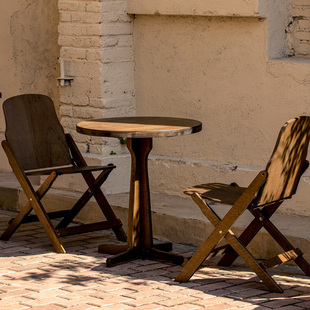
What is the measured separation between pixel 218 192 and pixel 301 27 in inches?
74.9

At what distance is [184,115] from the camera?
231 inches

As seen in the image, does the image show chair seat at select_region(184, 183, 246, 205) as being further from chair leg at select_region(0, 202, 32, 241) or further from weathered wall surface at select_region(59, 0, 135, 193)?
weathered wall surface at select_region(59, 0, 135, 193)

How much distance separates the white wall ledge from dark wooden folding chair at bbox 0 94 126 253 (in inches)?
50.0

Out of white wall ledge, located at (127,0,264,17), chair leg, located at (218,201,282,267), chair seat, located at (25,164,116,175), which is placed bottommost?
chair leg, located at (218,201,282,267)

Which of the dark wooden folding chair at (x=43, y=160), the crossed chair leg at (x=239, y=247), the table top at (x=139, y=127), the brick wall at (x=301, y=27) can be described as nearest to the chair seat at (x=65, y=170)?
the dark wooden folding chair at (x=43, y=160)

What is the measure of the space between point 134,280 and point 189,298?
50cm

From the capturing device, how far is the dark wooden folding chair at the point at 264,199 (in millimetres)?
3777

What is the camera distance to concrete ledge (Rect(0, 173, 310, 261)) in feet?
15.3

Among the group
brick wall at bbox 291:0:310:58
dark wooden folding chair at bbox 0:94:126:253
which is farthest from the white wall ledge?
dark wooden folding chair at bbox 0:94:126:253

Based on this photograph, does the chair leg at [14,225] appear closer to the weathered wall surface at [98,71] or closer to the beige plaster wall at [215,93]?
the weathered wall surface at [98,71]

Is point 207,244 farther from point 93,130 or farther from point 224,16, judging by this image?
point 224,16

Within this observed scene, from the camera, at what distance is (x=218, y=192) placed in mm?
4238

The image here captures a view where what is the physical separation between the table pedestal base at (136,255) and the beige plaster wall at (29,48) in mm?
2412

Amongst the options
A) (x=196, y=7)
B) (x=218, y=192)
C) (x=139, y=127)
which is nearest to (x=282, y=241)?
(x=218, y=192)
